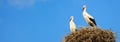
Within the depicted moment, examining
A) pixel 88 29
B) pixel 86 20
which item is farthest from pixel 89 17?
pixel 88 29

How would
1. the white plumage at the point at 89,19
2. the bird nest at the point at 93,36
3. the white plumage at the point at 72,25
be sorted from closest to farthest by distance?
the bird nest at the point at 93,36
the white plumage at the point at 72,25
the white plumage at the point at 89,19

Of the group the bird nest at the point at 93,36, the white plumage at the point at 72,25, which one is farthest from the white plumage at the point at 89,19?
the bird nest at the point at 93,36

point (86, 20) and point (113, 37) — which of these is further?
point (86, 20)

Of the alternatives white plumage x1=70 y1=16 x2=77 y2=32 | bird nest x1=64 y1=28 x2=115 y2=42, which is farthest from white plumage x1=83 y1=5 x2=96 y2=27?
bird nest x1=64 y1=28 x2=115 y2=42

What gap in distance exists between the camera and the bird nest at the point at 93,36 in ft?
72.8

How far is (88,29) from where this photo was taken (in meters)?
22.4

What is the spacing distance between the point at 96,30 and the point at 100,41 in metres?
0.35

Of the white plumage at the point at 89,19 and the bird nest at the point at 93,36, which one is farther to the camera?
the white plumage at the point at 89,19

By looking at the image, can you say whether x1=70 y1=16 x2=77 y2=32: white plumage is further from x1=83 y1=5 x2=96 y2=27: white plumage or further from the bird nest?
the bird nest

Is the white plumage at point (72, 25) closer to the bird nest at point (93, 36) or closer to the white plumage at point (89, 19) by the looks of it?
the white plumage at point (89, 19)

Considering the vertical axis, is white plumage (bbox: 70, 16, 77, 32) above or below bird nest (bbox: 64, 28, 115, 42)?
above

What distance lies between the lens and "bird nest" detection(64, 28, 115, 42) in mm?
22188

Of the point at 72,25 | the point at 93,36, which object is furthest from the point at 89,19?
the point at 93,36

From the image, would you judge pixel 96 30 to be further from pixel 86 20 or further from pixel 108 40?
pixel 86 20
